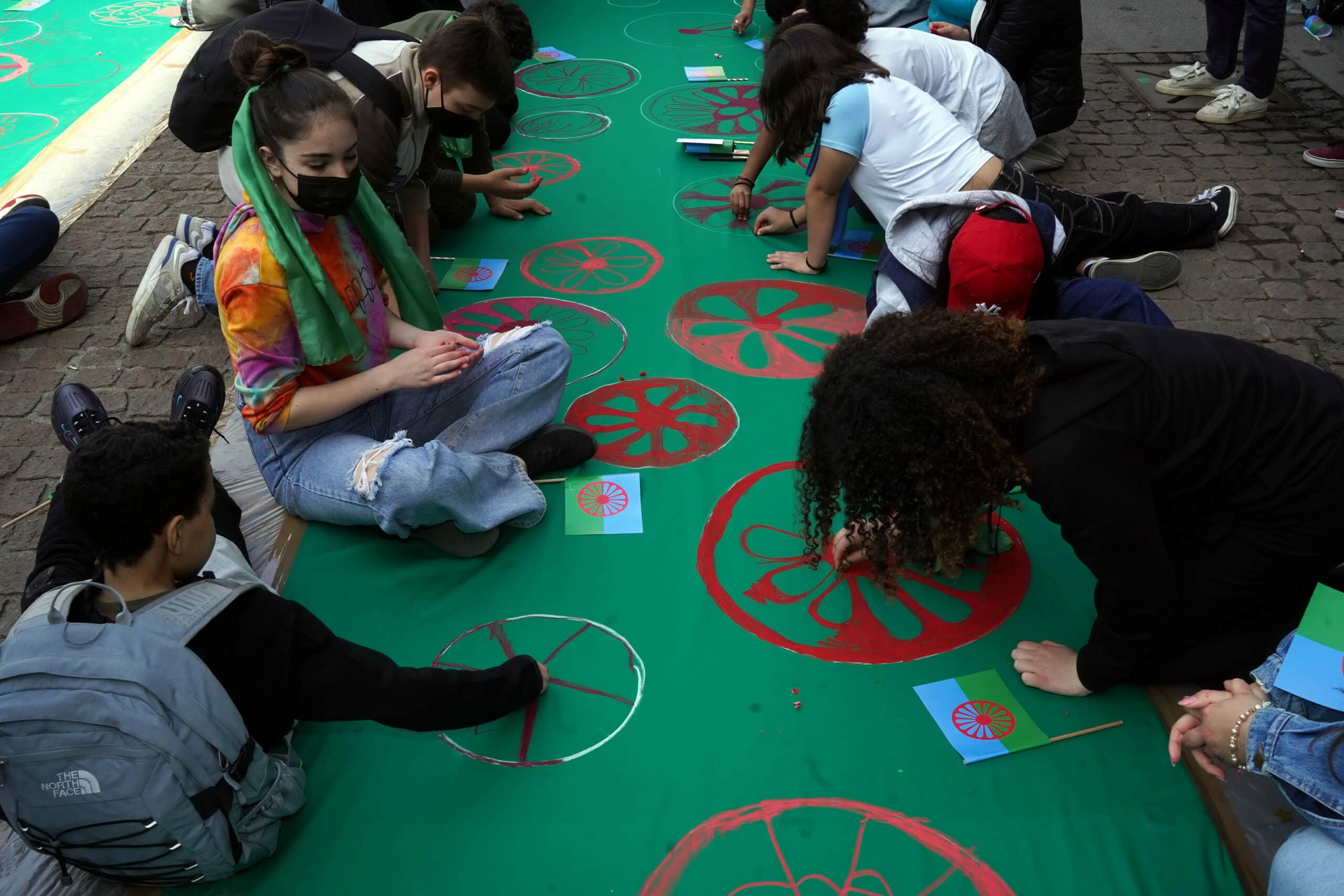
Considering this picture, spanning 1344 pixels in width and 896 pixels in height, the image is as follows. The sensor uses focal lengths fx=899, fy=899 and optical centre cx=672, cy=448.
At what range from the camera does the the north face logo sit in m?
1.36

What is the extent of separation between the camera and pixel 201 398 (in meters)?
2.46

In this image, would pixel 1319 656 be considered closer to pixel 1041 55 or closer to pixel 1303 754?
pixel 1303 754

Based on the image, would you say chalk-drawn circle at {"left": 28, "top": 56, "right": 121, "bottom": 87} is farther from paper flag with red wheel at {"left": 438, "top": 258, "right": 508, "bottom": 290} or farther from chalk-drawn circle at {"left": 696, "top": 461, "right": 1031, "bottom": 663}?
chalk-drawn circle at {"left": 696, "top": 461, "right": 1031, "bottom": 663}

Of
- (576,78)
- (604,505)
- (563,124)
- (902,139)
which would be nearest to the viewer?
(604,505)

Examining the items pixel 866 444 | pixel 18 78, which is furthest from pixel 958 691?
pixel 18 78

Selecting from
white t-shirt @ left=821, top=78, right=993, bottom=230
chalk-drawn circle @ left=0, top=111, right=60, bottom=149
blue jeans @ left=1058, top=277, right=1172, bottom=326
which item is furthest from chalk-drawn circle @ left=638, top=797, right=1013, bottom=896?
chalk-drawn circle @ left=0, top=111, right=60, bottom=149

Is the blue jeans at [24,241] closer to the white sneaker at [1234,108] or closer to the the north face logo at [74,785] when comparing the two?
the the north face logo at [74,785]

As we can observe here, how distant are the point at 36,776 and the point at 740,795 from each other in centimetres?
117

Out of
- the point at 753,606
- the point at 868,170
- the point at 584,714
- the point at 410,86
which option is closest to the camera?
the point at 584,714

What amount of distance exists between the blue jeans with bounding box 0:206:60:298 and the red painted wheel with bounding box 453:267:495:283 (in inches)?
58.9

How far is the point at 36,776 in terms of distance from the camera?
4.48 feet

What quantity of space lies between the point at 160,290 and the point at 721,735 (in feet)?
8.19

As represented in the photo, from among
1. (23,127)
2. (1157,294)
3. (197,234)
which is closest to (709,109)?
(1157,294)

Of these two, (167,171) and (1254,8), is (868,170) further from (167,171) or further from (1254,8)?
(167,171)
